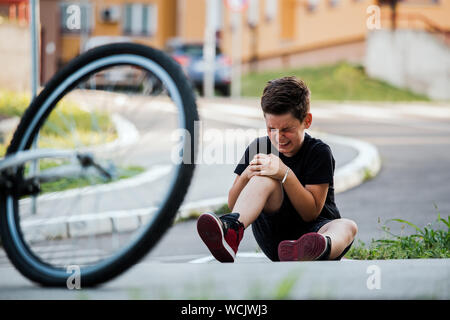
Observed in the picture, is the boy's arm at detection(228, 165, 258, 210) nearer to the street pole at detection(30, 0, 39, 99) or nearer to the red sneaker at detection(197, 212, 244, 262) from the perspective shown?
the red sneaker at detection(197, 212, 244, 262)

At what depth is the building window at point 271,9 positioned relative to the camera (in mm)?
30156

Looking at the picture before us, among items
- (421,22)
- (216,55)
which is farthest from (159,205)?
(421,22)

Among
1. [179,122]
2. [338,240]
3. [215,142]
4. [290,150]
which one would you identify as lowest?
[215,142]

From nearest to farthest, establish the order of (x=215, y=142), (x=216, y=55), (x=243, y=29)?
(x=215, y=142)
(x=216, y=55)
(x=243, y=29)

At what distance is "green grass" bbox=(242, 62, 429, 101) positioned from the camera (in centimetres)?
2036

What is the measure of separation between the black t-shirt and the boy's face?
2.9 inches

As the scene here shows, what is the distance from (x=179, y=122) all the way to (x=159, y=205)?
212 millimetres

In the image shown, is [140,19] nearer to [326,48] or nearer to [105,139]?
[326,48]

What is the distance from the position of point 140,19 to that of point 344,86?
67.3 ft

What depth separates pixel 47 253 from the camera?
2.58 meters

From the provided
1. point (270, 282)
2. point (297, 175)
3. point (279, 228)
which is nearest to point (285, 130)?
point (297, 175)

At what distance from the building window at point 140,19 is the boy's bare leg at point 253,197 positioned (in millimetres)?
37831

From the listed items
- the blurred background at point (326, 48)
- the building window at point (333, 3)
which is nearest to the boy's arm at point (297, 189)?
the blurred background at point (326, 48)
